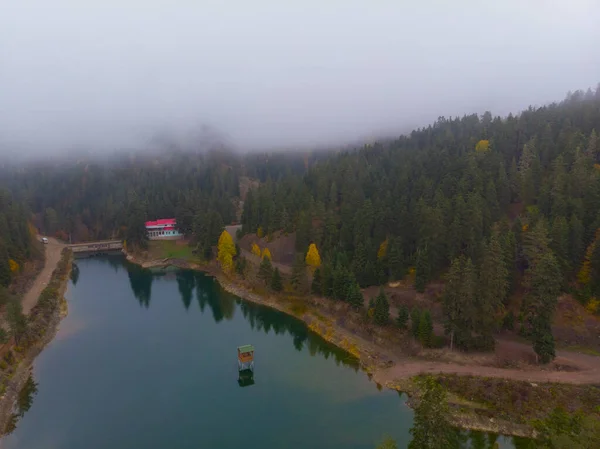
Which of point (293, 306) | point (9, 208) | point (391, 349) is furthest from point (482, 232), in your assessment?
point (9, 208)

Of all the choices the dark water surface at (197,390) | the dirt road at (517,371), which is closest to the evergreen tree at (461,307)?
the dirt road at (517,371)

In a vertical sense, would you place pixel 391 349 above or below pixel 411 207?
below

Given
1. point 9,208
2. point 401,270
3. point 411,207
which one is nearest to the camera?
point 401,270

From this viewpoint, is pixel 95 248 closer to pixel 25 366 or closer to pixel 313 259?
pixel 25 366

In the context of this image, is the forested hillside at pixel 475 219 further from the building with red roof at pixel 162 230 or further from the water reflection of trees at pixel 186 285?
the building with red roof at pixel 162 230

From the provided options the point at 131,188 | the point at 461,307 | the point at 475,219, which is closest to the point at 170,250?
the point at 131,188

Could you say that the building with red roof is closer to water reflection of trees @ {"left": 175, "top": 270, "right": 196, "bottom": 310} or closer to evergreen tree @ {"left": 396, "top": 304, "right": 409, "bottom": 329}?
water reflection of trees @ {"left": 175, "top": 270, "right": 196, "bottom": 310}

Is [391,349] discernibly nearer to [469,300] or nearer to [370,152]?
Result: [469,300]
